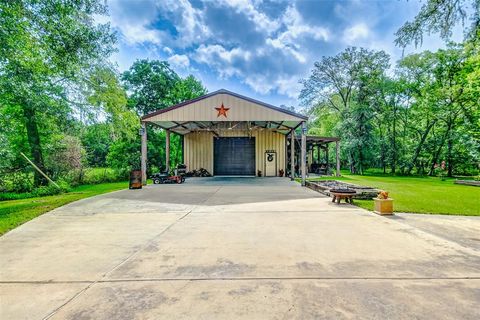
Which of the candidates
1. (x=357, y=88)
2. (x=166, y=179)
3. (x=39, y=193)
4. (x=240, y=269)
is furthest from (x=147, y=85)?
(x=240, y=269)

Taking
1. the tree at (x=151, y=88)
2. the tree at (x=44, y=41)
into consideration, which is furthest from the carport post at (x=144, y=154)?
the tree at (x=151, y=88)

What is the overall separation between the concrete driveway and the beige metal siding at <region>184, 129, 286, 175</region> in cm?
1269

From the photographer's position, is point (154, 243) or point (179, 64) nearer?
point (154, 243)

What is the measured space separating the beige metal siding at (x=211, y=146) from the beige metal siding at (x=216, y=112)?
5217 millimetres

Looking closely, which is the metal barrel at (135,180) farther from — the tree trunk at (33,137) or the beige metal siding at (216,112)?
the tree trunk at (33,137)

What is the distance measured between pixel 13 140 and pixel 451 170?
3244 cm

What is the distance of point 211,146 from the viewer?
1798 centimetres

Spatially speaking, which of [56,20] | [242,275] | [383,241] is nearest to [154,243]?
[242,275]

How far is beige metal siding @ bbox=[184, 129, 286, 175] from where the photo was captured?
58.0ft

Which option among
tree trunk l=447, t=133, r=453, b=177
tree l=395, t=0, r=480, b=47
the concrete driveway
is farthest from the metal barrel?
tree trunk l=447, t=133, r=453, b=177

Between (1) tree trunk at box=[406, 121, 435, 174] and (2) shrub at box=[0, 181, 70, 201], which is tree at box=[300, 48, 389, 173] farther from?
(2) shrub at box=[0, 181, 70, 201]

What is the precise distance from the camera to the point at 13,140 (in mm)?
14742

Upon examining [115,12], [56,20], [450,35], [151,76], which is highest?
[151,76]

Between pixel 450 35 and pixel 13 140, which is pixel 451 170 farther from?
pixel 13 140
